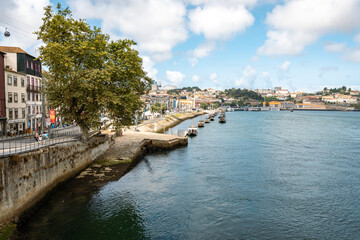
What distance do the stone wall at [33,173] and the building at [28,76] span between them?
1559cm

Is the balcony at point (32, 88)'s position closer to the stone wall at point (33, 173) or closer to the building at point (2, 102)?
the building at point (2, 102)

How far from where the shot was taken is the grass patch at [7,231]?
1780 cm

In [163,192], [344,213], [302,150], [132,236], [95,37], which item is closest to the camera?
[132,236]

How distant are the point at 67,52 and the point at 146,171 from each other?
56.3 feet

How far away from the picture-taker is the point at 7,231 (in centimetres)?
1839

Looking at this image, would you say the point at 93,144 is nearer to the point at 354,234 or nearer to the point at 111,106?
the point at 111,106

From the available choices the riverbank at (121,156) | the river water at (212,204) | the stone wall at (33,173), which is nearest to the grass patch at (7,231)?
the stone wall at (33,173)

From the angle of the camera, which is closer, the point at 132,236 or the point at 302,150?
the point at 132,236

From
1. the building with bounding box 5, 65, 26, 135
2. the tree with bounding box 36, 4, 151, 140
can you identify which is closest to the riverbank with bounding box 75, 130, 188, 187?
the tree with bounding box 36, 4, 151, 140

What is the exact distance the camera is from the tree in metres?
32.9

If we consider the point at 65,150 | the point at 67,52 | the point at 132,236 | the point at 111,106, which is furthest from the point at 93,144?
the point at 132,236

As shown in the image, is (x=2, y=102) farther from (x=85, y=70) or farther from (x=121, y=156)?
Result: (x=121, y=156)

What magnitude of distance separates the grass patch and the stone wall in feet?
1.48

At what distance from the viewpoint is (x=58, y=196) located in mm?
26875
